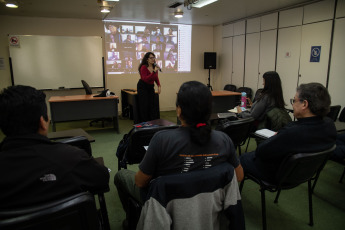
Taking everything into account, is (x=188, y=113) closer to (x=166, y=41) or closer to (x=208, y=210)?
(x=208, y=210)

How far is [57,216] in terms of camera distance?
0.92 metres

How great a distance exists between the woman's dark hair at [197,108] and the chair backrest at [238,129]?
1.20 meters

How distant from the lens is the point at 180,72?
740 cm

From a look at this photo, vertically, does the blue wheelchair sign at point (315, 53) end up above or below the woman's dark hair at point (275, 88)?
above

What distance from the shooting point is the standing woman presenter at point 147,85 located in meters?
4.74

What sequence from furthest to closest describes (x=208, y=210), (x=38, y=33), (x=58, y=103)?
(x=38, y=33)
(x=58, y=103)
(x=208, y=210)

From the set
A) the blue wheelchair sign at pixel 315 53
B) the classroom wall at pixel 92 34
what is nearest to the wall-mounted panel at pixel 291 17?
the blue wheelchair sign at pixel 315 53

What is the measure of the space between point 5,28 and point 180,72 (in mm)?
4611

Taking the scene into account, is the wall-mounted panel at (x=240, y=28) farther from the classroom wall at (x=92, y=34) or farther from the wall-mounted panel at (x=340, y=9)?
the wall-mounted panel at (x=340, y=9)

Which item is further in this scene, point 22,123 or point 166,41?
point 166,41

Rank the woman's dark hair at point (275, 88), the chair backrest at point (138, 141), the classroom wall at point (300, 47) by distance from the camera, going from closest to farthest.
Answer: the chair backrest at point (138, 141), the woman's dark hair at point (275, 88), the classroom wall at point (300, 47)

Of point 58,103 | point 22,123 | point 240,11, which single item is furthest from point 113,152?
point 240,11

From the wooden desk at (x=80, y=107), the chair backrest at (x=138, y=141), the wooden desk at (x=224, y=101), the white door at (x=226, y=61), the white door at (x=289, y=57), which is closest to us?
the chair backrest at (x=138, y=141)

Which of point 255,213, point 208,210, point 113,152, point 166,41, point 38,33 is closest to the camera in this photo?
point 208,210
